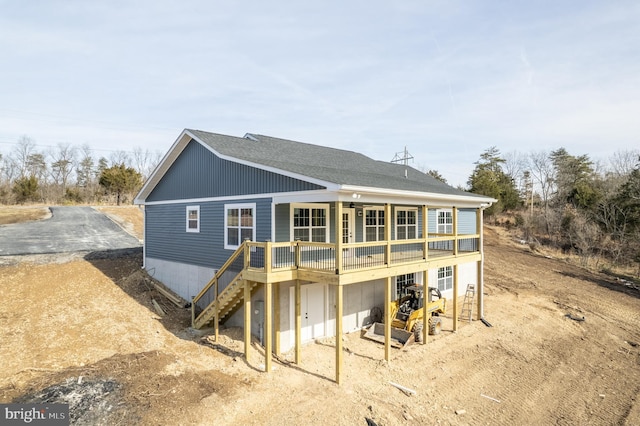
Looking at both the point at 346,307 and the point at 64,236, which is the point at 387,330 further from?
the point at 64,236

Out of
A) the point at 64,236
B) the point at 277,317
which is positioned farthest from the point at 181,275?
the point at 64,236

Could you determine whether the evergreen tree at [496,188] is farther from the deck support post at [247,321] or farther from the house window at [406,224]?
the deck support post at [247,321]

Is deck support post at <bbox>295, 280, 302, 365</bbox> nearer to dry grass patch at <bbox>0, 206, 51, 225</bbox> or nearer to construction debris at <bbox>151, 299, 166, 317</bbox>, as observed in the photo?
A: construction debris at <bbox>151, 299, 166, 317</bbox>

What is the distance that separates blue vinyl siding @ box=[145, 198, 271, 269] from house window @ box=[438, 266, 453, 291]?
39.3ft

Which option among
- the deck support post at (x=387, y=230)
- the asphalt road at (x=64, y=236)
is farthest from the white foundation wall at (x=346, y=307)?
the asphalt road at (x=64, y=236)

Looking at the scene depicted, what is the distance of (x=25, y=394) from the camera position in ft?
27.0

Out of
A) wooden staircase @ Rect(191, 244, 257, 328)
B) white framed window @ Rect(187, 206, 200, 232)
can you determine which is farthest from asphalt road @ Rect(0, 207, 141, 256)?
wooden staircase @ Rect(191, 244, 257, 328)

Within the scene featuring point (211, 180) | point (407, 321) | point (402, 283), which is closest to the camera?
point (407, 321)

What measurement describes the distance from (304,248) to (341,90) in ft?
39.7

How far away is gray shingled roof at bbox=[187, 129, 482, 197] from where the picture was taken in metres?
12.9

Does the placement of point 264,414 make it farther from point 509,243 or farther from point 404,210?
point 509,243

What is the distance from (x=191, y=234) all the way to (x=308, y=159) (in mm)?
6287

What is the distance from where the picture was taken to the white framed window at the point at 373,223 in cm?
1548

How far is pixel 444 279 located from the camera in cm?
2025
